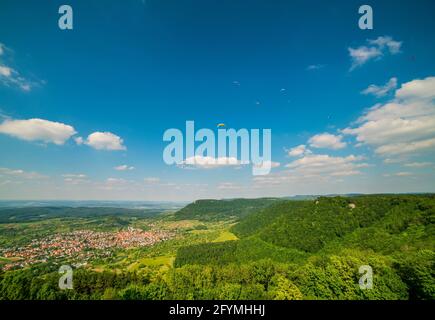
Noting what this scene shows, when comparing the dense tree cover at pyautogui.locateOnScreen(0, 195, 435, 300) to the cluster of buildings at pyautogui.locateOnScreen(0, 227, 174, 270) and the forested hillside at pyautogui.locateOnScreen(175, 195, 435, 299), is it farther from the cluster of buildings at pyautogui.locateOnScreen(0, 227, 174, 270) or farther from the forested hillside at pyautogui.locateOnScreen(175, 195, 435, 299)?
the cluster of buildings at pyautogui.locateOnScreen(0, 227, 174, 270)

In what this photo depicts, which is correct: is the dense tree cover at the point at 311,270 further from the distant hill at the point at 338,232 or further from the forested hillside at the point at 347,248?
the distant hill at the point at 338,232

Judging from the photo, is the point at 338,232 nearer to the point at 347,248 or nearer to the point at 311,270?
the point at 347,248

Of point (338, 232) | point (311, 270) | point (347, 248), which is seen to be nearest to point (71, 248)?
point (338, 232)

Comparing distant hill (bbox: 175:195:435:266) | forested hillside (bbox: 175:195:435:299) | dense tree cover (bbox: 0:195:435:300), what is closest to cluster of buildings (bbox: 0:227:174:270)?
dense tree cover (bbox: 0:195:435:300)

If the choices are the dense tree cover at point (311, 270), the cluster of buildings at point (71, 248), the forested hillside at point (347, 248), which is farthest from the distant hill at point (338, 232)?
the cluster of buildings at point (71, 248)
